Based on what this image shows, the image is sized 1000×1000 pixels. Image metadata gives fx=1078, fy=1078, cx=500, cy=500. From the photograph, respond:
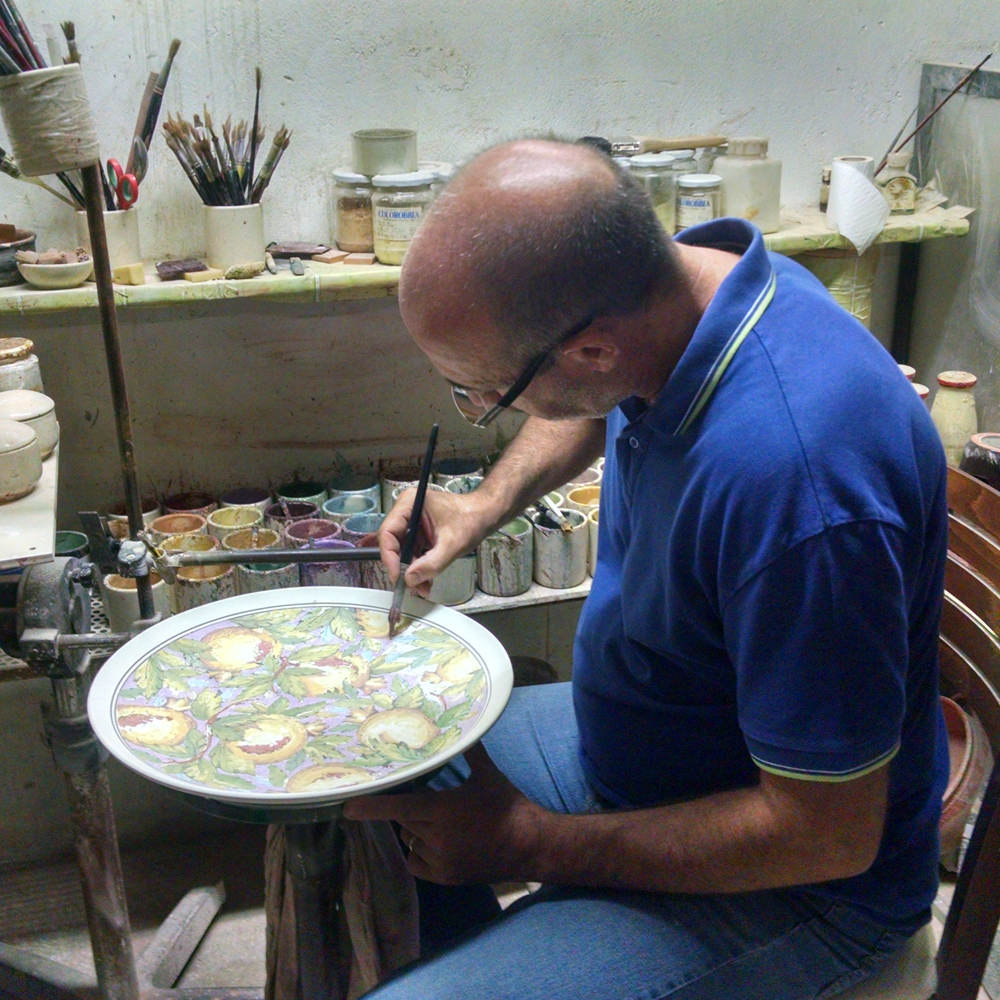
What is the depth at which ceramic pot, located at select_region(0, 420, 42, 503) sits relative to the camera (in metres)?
1.35

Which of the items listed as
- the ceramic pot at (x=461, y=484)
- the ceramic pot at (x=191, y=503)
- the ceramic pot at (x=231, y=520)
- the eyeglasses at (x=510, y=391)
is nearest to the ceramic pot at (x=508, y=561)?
the ceramic pot at (x=461, y=484)

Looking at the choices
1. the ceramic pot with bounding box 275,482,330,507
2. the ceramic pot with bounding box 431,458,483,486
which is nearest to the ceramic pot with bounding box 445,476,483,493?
the ceramic pot with bounding box 431,458,483,486

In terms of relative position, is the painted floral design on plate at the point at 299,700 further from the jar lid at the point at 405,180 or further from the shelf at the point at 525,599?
the jar lid at the point at 405,180

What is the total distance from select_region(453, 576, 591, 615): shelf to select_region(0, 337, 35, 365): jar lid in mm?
797

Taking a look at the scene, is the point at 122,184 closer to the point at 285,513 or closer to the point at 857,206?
the point at 285,513

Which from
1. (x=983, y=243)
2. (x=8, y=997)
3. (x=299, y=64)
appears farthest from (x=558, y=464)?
(x=8, y=997)

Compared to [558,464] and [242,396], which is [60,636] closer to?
[558,464]

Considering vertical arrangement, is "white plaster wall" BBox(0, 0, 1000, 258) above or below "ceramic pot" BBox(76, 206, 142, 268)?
above

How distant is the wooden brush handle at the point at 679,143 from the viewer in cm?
189

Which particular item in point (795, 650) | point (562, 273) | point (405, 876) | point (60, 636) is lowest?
point (405, 876)

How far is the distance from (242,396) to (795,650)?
4.43 feet

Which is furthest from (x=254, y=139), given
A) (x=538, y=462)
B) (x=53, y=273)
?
(x=538, y=462)

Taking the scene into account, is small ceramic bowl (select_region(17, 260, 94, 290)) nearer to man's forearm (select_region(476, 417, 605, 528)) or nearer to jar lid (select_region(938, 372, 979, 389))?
man's forearm (select_region(476, 417, 605, 528))

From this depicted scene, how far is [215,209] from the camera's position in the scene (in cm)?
170
